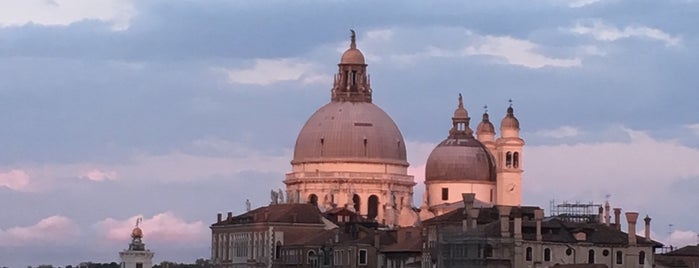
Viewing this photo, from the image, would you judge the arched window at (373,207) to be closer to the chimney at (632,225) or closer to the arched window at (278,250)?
the arched window at (278,250)

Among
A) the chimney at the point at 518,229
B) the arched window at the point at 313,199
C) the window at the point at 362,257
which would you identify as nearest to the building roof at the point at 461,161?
the arched window at the point at 313,199

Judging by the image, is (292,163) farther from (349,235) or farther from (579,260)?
(579,260)

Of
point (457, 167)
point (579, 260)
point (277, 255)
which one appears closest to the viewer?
point (579, 260)

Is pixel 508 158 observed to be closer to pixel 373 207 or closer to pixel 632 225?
pixel 373 207

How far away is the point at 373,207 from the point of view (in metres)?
182

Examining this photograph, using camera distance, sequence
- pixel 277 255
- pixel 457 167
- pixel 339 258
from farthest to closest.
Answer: pixel 457 167 → pixel 277 255 → pixel 339 258

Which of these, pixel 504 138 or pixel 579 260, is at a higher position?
pixel 504 138

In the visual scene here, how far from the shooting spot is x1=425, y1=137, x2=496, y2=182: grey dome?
178 m

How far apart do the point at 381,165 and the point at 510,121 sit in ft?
30.7

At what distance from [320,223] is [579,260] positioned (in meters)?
35.9

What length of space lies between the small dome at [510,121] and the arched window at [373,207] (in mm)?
10074

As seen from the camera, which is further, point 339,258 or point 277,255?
point 277,255

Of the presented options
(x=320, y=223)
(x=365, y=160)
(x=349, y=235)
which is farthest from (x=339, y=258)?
(x=365, y=160)

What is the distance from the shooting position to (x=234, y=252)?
174375 mm
